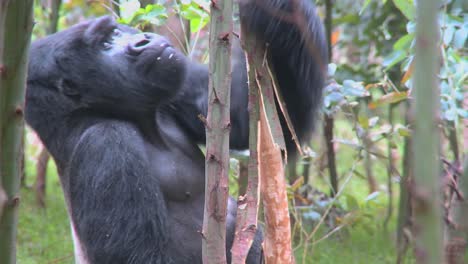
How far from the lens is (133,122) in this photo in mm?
2283

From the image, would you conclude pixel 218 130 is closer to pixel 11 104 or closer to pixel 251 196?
pixel 251 196

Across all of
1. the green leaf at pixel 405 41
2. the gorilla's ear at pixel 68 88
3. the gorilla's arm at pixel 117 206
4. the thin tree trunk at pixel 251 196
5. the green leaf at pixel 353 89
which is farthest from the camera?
the green leaf at pixel 353 89

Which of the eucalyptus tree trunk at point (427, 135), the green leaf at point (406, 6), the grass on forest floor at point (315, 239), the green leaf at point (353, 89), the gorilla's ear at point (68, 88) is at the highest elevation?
the green leaf at point (406, 6)

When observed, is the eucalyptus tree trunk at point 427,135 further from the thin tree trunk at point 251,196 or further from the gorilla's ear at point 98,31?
the gorilla's ear at point 98,31

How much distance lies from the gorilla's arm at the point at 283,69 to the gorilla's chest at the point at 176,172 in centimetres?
16

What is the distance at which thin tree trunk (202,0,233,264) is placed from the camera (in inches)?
51.5

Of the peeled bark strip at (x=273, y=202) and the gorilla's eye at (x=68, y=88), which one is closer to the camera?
the peeled bark strip at (x=273, y=202)

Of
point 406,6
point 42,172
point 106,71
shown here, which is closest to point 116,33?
point 106,71

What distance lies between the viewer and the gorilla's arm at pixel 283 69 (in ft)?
6.78

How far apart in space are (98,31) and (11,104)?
1103 mm

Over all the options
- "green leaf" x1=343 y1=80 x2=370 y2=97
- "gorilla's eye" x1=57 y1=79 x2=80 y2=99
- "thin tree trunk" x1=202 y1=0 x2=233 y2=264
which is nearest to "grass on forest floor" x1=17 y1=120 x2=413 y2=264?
"green leaf" x1=343 y1=80 x2=370 y2=97

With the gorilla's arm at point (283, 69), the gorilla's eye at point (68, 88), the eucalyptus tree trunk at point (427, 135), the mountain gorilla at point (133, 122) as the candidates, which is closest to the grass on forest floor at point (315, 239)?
the gorilla's arm at point (283, 69)

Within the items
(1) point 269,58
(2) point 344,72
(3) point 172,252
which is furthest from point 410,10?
(2) point 344,72

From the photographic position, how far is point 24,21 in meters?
1.23
